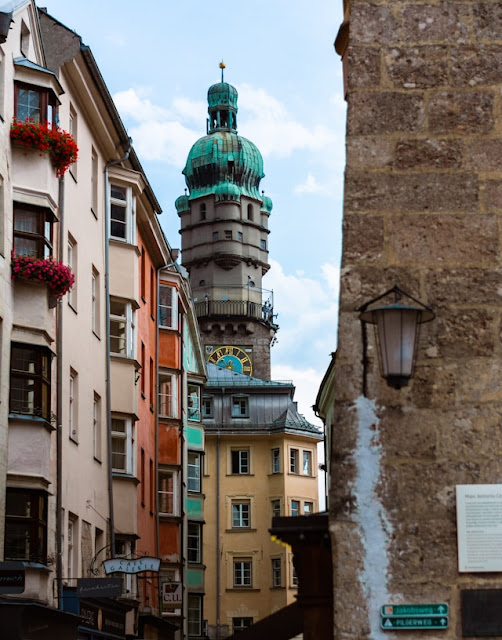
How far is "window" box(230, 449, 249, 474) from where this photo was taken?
7062 cm

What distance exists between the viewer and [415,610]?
7.05 metres

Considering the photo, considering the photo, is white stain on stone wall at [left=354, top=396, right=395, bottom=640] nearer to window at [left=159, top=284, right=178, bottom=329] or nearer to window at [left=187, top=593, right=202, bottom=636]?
window at [left=159, top=284, right=178, bottom=329]

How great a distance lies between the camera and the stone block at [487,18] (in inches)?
313

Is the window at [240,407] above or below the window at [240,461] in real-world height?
above

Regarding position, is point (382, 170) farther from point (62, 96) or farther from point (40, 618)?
point (62, 96)

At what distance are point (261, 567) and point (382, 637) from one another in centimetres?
6239

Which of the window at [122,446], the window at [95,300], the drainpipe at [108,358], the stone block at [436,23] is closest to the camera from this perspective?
the stone block at [436,23]

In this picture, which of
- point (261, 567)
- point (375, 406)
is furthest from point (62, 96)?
point (261, 567)

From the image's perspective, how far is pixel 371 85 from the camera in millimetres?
7848

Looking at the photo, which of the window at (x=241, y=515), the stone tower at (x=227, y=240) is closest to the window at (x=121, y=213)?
the window at (x=241, y=515)

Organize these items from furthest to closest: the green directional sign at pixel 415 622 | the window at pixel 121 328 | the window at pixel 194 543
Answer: the window at pixel 194 543, the window at pixel 121 328, the green directional sign at pixel 415 622

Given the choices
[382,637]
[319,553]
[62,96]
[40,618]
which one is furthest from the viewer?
[62,96]

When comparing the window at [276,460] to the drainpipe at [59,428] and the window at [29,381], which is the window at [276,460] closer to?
the drainpipe at [59,428]

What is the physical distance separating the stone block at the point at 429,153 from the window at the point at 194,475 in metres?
46.8
